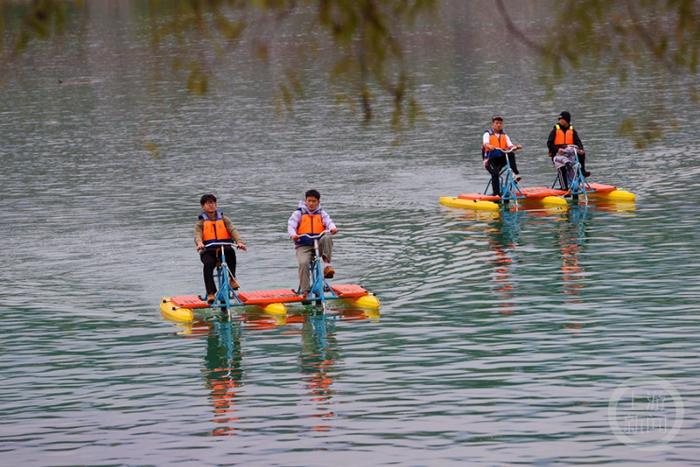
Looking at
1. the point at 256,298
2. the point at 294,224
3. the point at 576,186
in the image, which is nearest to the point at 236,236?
the point at 294,224

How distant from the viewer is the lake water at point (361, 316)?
18.9 meters

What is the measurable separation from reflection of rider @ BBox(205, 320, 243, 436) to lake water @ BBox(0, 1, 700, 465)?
0.06m

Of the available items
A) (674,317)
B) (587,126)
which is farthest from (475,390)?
(587,126)

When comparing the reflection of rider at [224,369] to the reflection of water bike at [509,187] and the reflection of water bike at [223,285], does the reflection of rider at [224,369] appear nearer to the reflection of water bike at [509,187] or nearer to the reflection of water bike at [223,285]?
the reflection of water bike at [223,285]

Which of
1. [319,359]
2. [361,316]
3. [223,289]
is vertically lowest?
[319,359]

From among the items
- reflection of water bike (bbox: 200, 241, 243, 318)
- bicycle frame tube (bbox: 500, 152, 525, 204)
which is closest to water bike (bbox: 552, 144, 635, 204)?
bicycle frame tube (bbox: 500, 152, 525, 204)

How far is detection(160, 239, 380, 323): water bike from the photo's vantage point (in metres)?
25.5

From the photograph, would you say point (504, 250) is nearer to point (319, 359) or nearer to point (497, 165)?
point (497, 165)

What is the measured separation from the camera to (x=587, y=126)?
5494 centimetres

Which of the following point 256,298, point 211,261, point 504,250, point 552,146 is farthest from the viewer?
point 552,146

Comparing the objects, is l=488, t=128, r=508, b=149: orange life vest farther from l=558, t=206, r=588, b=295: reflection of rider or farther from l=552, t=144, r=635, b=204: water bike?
l=558, t=206, r=588, b=295: reflection of rider

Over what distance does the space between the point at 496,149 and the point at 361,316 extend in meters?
Result: 12.3

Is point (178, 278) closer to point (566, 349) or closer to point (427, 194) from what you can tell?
point (566, 349)

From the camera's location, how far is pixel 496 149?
36.9m
